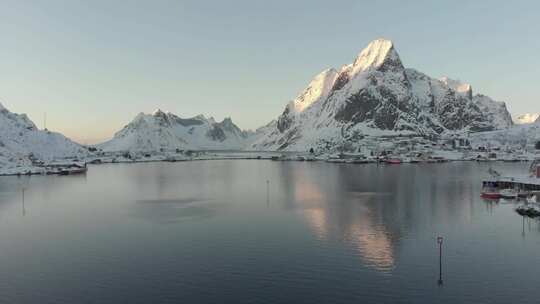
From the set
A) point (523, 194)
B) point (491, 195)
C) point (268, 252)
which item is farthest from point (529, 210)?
point (268, 252)

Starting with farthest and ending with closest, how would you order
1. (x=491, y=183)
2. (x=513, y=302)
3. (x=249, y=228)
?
(x=491, y=183) → (x=249, y=228) → (x=513, y=302)

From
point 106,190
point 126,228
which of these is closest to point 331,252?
point 126,228

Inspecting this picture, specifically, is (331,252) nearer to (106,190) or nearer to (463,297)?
(463,297)

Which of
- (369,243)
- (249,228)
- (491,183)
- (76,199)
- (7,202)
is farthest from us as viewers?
(491,183)

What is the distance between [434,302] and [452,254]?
625 inches

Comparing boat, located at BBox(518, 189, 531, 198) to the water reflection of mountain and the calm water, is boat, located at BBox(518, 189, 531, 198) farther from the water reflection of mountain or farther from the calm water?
the calm water

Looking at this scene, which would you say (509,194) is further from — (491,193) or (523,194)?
(491,193)

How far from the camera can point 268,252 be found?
5141 centimetres

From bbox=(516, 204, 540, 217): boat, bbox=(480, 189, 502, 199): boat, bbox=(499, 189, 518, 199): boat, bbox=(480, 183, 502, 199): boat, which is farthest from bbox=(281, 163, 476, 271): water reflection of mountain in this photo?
bbox=(516, 204, 540, 217): boat

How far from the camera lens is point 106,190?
12581 centimetres

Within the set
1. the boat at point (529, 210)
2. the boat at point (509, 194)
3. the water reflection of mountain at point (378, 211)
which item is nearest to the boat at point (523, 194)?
the boat at point (509, 194)

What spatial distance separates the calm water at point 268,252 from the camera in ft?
126

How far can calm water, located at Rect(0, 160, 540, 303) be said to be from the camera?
1512 inches

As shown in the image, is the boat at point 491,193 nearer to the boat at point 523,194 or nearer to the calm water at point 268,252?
the calm water at point 268,252
